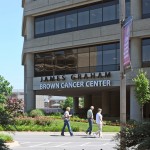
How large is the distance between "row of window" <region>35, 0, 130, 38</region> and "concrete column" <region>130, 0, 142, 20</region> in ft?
4.21

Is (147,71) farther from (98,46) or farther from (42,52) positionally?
(42,52)

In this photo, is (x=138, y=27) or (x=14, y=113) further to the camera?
(x=138, y=27)

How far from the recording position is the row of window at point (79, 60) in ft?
136

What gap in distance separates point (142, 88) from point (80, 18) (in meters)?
11.5

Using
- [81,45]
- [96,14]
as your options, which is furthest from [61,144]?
[96,14]

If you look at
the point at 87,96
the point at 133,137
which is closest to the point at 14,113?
the point at 133,137

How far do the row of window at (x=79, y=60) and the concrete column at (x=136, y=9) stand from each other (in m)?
3.45

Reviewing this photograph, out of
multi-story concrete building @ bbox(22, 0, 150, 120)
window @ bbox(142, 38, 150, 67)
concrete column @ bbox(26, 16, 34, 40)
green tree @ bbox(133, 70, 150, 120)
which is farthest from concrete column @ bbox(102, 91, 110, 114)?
green tree @ bbox(133, 70, 150, 120)

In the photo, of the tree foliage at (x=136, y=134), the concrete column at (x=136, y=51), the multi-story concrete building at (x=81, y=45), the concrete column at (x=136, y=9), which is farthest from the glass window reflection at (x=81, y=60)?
the tree foliage at (x=136, y=134)

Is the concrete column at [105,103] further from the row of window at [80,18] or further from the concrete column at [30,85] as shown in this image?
the row of window at [80,18]

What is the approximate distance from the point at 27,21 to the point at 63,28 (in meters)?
5.65

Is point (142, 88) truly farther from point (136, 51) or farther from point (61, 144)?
point (61, 144)

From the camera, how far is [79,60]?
45.0m

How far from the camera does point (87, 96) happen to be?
204 ft
